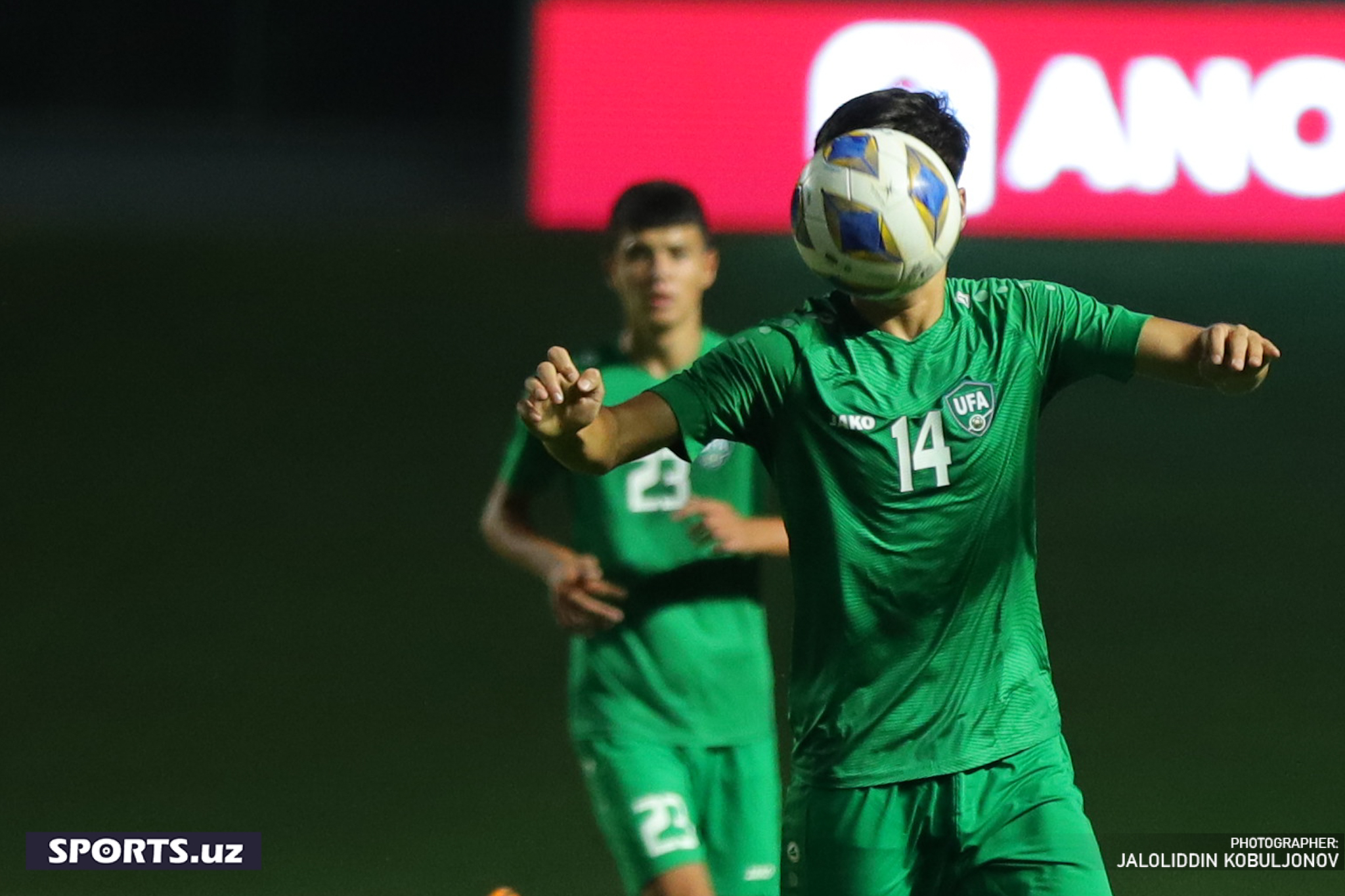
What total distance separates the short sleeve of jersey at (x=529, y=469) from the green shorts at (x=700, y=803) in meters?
0.55

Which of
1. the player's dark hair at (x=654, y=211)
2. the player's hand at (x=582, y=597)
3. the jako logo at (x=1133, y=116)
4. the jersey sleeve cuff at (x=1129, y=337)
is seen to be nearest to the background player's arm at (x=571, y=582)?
the player's hand at (x=582, y=597)

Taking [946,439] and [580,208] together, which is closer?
[946,439]

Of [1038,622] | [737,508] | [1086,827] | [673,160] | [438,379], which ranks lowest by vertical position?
[1086,827]

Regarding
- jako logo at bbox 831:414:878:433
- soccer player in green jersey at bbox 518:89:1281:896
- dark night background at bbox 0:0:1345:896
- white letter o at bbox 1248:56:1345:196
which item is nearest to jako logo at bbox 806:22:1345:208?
white letter o at bbox 1248:56:1345:196

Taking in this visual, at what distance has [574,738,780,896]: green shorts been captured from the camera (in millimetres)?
3545

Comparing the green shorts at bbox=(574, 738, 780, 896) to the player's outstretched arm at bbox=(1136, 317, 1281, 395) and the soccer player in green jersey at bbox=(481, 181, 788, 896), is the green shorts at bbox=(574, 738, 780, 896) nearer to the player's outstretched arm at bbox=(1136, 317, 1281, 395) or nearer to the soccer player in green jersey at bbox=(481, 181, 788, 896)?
the soccer player in green jersey at bbox=(481, 181, 788, 896)

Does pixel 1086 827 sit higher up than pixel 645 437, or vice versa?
pixel 645 437

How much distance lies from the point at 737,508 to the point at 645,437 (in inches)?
47.6

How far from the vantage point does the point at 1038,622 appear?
273 cm

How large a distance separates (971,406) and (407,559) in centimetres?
553

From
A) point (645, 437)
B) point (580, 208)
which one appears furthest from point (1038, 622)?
point (580, 208)

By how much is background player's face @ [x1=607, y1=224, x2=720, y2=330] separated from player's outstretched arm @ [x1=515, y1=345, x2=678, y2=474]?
1163 mm

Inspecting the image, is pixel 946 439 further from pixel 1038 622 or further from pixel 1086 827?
pixel 1086 827

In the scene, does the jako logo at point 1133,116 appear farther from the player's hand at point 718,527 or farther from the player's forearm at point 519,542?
the player's hand at point 718,527
